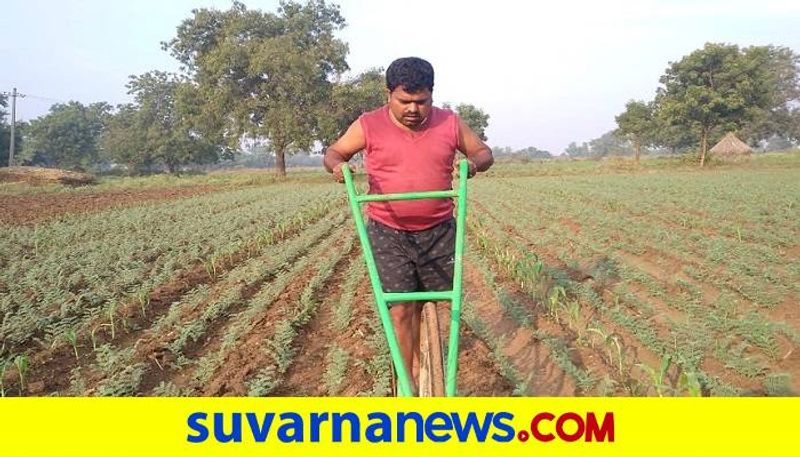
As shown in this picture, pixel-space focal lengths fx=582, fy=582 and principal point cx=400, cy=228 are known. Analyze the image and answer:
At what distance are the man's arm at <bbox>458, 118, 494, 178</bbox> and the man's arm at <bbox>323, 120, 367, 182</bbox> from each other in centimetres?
48

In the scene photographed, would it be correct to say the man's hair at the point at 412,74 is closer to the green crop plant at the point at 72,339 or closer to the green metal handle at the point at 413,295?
the green metal handle at the point at 413,295

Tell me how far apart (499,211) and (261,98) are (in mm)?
22345

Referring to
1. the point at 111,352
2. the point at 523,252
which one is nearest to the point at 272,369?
the point at 111,352

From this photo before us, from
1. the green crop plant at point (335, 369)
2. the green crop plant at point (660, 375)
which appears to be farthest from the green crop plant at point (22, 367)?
the green crop plant at point (660, 375)

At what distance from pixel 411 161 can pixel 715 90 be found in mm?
37001

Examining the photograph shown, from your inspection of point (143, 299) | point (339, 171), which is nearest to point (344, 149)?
point (339, 171)

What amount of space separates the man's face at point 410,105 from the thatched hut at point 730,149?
40323mm

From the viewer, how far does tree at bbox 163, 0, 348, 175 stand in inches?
1222

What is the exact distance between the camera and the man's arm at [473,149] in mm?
2838

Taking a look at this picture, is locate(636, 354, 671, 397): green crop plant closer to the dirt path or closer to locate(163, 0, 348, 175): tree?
the dirt path

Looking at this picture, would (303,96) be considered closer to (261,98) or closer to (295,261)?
(261,98)

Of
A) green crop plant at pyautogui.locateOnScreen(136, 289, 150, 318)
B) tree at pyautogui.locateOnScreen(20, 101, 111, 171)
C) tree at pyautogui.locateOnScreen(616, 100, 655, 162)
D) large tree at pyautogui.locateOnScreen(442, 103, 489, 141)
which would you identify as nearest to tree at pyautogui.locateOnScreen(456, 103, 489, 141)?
large tree at pyautogui.locateOnScreen(442, 103, 489, 141)

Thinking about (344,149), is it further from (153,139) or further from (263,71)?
(153,139)

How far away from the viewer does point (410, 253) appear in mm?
2834
